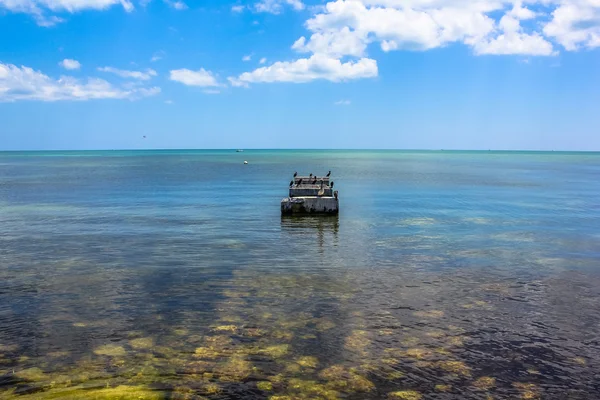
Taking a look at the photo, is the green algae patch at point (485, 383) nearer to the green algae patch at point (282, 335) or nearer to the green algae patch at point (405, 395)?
the green algae patch at point (405, 395)

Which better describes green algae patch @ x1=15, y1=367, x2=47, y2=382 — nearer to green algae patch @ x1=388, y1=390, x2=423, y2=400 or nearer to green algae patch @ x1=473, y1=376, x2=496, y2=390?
green algae patch @ x1=388, y1=390, x2=423, y2=400

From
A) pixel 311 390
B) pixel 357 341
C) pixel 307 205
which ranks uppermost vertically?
pixel 307 205

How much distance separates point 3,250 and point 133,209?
16377 millimetres

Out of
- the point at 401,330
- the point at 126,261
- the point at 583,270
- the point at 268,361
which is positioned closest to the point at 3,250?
the point at 126,261

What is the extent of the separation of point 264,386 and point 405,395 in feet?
9.37

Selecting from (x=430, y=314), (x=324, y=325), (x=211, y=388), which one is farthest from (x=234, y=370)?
(x=430, y=314)

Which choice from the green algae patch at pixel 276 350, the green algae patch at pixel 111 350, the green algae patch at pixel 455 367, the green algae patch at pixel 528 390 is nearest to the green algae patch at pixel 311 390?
the green algae patch at pixel 276 350

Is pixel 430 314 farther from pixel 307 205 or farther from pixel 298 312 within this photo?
pixel 307 205

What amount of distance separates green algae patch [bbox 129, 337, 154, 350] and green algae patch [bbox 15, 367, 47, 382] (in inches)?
81.5

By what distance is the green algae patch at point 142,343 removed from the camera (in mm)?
11852

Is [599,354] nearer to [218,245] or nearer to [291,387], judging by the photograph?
[291,387]

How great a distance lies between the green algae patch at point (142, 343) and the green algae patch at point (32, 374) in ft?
6.79

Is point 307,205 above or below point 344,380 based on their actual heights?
above

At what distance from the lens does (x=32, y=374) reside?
34.3 ft
